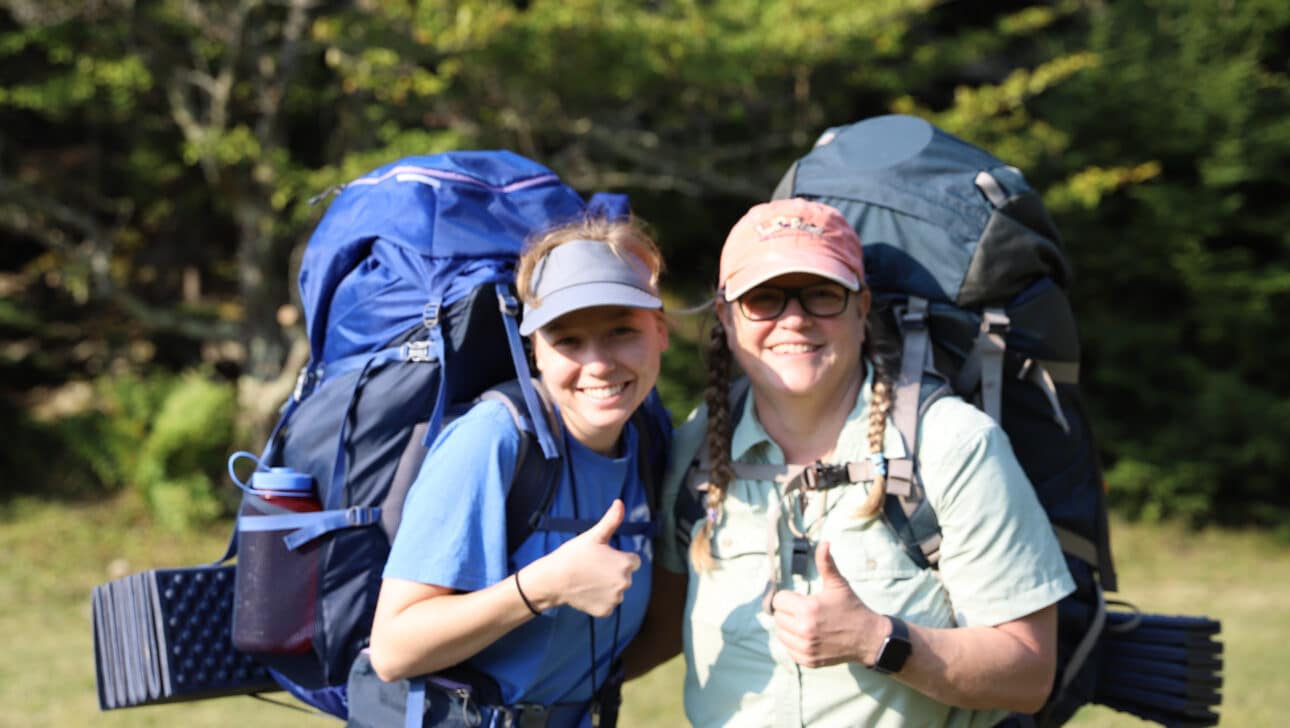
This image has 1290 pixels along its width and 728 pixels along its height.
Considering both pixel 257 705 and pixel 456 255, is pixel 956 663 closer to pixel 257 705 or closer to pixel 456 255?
pixel 456 255

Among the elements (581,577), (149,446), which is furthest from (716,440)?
(149,446)

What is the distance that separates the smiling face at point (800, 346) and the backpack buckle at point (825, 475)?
0.15 metres

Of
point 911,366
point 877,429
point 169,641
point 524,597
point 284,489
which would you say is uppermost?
point 911,366

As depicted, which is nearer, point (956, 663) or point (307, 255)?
point (956, 663)

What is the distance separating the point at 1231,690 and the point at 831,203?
16.2 feet

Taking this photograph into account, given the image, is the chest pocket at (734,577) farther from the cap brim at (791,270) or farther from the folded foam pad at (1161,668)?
the folded foam pad at (1161,668)

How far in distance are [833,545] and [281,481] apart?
1182 mm

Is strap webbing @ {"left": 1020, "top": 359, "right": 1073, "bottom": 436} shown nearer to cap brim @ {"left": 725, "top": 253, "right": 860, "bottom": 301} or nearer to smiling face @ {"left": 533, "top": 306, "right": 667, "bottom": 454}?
cap brim @ {"left": 725, "top": 253, "right": 860, "bottom": 301}

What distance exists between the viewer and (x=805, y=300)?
245cm

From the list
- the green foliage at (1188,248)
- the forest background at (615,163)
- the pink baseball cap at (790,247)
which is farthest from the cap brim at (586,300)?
the green foliage at (1188,248)

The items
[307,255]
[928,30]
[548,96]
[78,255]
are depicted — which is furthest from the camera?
[928,30]

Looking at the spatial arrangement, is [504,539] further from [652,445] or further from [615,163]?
[615,163]

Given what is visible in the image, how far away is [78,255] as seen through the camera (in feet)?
33.8

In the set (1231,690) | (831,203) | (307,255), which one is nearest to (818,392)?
(831,203)
